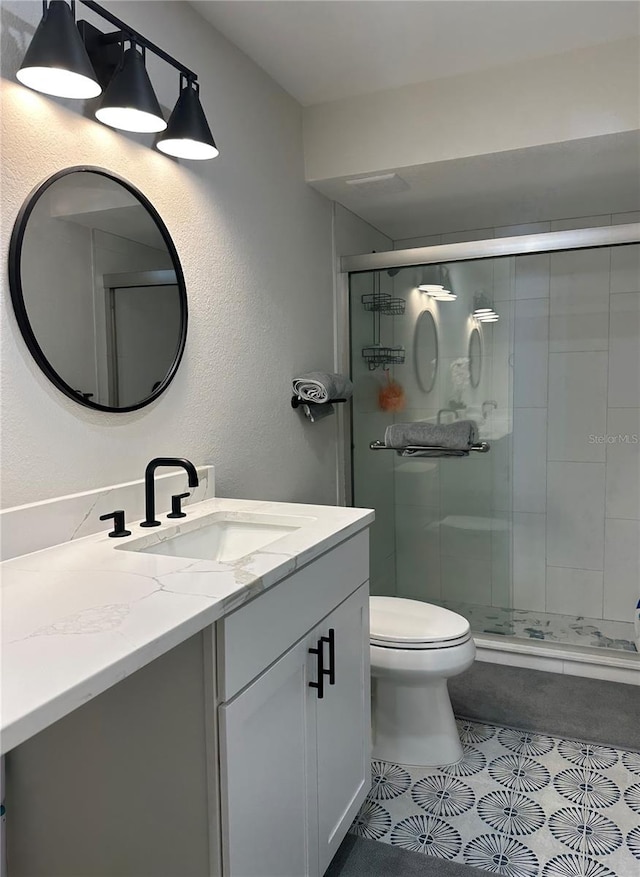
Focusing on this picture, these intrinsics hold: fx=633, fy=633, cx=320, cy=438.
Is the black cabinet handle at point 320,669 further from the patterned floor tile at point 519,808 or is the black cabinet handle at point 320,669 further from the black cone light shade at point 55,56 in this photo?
the black cone light shade at point 55,56


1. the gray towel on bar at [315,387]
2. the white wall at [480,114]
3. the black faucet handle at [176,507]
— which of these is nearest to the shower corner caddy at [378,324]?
the gray towel on bar at [315,387]

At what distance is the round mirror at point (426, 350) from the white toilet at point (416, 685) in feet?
3.97

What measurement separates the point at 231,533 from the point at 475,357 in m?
1.66

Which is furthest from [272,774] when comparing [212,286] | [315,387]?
[315,387]

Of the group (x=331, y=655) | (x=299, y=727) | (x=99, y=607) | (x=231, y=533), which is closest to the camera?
(x=99, y=607)

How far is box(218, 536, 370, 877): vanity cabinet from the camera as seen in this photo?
1.14 m

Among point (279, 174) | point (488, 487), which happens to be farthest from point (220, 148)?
point (488, 487)

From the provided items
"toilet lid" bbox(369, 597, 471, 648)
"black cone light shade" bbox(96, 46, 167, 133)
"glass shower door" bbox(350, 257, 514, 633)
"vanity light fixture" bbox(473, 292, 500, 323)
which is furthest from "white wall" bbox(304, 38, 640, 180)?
"toilet lid" bbox(369, 597, 471, 648)

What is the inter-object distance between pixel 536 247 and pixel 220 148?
1.36 metres

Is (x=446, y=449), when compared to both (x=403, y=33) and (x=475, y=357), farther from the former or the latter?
(x=403, y=33)

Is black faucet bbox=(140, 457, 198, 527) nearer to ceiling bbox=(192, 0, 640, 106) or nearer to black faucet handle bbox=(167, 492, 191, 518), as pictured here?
black faucet handle bbox=(167, 492, 191, 518)

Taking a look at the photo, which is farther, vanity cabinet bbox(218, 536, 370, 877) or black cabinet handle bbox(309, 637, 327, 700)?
black cabinet handle bbox(309, 637, 327, 700)

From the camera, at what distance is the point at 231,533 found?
1.79m

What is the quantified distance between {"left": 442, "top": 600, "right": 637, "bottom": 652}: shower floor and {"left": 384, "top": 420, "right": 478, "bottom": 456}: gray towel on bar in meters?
0.82
